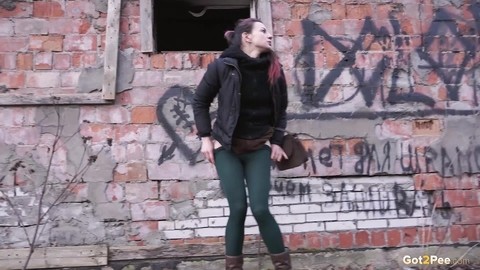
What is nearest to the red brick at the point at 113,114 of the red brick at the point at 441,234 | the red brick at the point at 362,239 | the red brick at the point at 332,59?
the red brick at the point at 332,59

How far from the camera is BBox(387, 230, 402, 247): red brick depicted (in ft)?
14.8

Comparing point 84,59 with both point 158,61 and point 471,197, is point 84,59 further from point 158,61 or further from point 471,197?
point 471,197

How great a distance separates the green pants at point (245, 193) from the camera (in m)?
3.21

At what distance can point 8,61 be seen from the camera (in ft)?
14.4

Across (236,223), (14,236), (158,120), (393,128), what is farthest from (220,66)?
(14,236)

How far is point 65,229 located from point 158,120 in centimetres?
112

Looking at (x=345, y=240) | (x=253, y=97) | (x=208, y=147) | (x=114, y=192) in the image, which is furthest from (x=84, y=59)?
(x=345, y=240)

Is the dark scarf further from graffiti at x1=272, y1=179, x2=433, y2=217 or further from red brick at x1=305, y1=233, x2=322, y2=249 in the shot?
red brick at x1=305, y1=233, x2=322, y2=249

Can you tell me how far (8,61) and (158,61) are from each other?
118 centimetres

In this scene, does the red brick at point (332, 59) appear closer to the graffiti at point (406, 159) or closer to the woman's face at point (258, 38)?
the graffiti at point (406, 159)

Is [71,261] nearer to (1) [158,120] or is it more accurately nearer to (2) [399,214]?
(1) [158,120]

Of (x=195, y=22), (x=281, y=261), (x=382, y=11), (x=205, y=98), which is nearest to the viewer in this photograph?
(x=281, y=261)

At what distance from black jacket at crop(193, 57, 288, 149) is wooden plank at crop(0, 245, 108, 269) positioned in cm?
158

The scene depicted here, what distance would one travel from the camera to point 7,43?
440 cm
